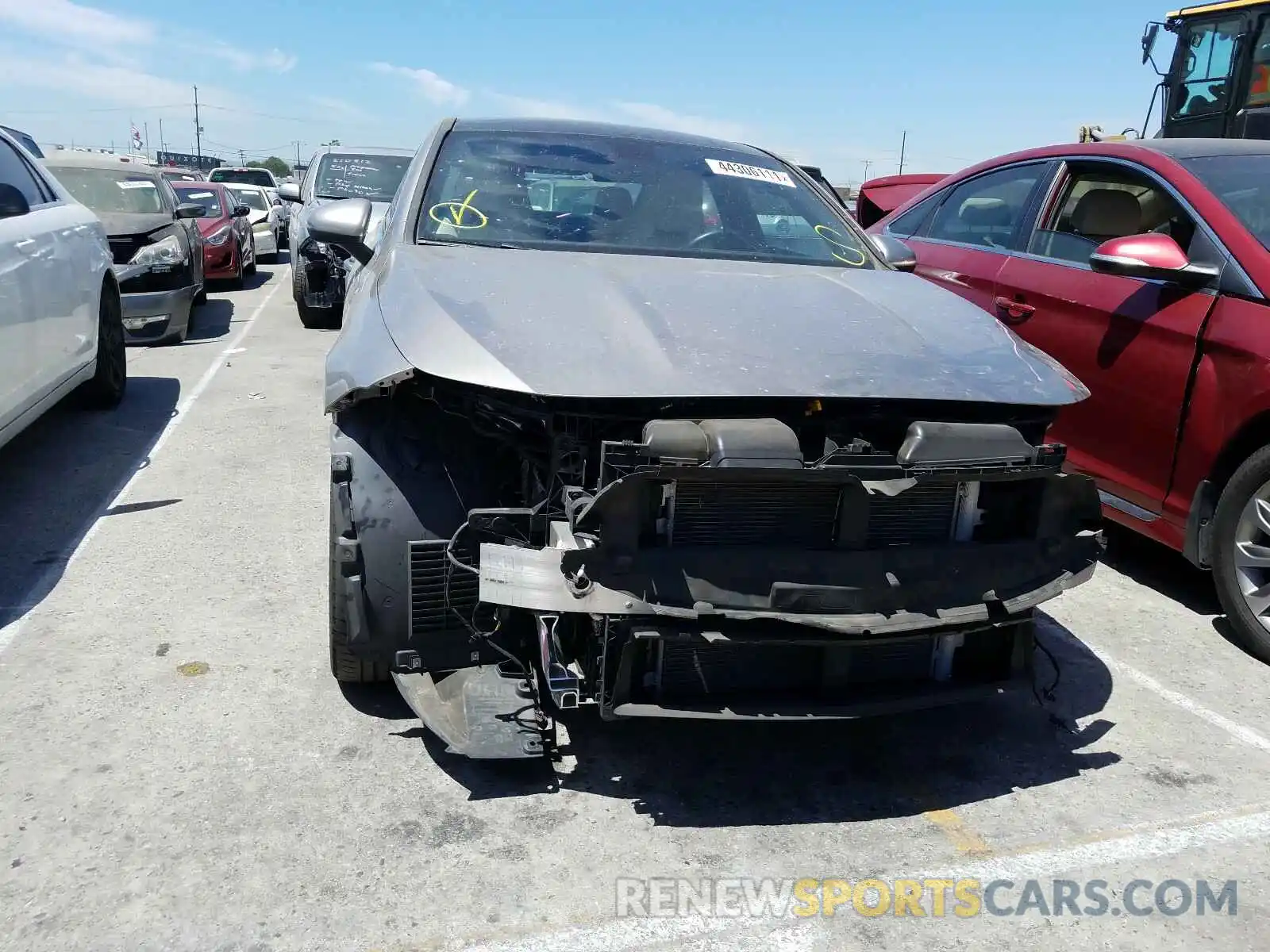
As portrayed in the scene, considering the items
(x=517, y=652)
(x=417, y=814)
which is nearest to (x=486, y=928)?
(x=417, y=814)

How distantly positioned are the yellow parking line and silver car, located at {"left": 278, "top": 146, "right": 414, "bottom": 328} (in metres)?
7.95

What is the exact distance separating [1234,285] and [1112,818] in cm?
218

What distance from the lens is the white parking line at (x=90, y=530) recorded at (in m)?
3.59

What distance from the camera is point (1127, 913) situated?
7.87 feet

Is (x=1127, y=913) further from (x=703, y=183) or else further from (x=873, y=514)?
(x=703, y=183)

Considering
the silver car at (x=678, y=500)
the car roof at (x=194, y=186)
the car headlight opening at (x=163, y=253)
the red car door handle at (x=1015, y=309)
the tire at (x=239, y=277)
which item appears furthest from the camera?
the car roof at (x=194, y=186)

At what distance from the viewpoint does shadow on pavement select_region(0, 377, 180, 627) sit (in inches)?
161

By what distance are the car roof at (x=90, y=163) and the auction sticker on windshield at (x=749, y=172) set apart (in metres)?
7.71

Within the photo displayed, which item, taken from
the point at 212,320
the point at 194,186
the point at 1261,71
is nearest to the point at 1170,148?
the point at 1261,71

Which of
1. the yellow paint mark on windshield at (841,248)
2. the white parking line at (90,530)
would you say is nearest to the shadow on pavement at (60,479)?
the white parking line at (90,530)

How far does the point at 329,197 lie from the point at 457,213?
7.66 metres

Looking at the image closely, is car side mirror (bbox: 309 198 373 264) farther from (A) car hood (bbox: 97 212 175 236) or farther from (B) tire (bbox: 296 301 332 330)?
(B) tire (bbox: 296 301 332 330)

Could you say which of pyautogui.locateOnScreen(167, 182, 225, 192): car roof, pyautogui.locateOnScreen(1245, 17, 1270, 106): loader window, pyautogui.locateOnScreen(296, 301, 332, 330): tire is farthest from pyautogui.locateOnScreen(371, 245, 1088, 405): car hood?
pyautogui.locateOnScreen(167, 182, 225, 192): car roof

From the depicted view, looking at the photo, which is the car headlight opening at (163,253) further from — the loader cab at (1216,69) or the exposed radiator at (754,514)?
the loader cab at (1216,69)
